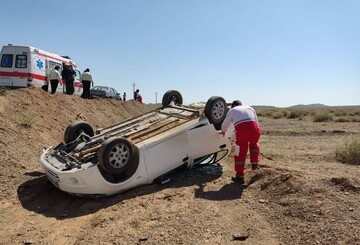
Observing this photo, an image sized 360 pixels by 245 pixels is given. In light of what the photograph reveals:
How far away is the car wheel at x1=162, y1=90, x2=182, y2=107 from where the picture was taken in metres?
9.03

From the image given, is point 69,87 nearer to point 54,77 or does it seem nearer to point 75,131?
point 54,77

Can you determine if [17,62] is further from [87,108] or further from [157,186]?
[157,186]

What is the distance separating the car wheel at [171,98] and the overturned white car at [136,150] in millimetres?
747

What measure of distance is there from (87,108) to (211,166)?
9639mm

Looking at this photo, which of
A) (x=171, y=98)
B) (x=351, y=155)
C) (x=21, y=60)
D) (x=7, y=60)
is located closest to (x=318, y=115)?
(x=351, y=155)

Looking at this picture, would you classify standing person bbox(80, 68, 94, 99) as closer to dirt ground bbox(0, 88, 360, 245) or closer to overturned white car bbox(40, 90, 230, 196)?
dirt ground bbox(0, 88, 360, 245)

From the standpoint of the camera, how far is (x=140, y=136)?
686 centimetres

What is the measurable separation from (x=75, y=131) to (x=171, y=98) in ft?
8.08

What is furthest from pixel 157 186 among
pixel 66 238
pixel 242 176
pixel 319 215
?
pixel 319 215

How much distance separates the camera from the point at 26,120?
1022 cm

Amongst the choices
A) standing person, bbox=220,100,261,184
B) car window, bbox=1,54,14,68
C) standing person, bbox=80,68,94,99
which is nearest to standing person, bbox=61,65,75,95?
standing person, bbox=80,68,94,99

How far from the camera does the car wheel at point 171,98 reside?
9034 millimetres

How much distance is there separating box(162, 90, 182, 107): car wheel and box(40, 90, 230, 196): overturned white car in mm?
747

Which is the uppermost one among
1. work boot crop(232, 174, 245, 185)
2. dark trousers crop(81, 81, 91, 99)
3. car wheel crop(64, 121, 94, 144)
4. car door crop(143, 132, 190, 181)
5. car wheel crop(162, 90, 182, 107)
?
Answer: dark trousers crop(81, 81, 91, 99)
